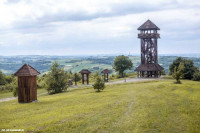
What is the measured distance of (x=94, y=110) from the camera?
73.8 feet

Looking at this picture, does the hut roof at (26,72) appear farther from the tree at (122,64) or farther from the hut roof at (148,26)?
the tree at (122,64)

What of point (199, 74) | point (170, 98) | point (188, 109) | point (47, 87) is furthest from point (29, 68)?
point (199, 74)

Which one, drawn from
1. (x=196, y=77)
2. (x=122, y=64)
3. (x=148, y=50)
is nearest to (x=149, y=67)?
(x=148, y=50)

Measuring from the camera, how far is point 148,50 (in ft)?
214

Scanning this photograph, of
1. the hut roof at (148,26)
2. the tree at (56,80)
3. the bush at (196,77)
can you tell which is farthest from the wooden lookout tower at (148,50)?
the tree at (56,80)

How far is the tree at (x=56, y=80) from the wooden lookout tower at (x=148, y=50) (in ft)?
81.1

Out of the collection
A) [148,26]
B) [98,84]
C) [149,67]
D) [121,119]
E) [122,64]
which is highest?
[148,26]

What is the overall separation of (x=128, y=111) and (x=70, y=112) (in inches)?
229

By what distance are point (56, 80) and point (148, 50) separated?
30.9m

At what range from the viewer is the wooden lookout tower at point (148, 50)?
205 ft

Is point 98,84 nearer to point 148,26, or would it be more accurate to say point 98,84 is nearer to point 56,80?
point 56,80

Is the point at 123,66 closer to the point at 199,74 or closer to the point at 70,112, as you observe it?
the point at 199,74

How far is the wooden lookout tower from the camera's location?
62.6m

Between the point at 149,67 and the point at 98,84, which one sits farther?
the point at 149,67
